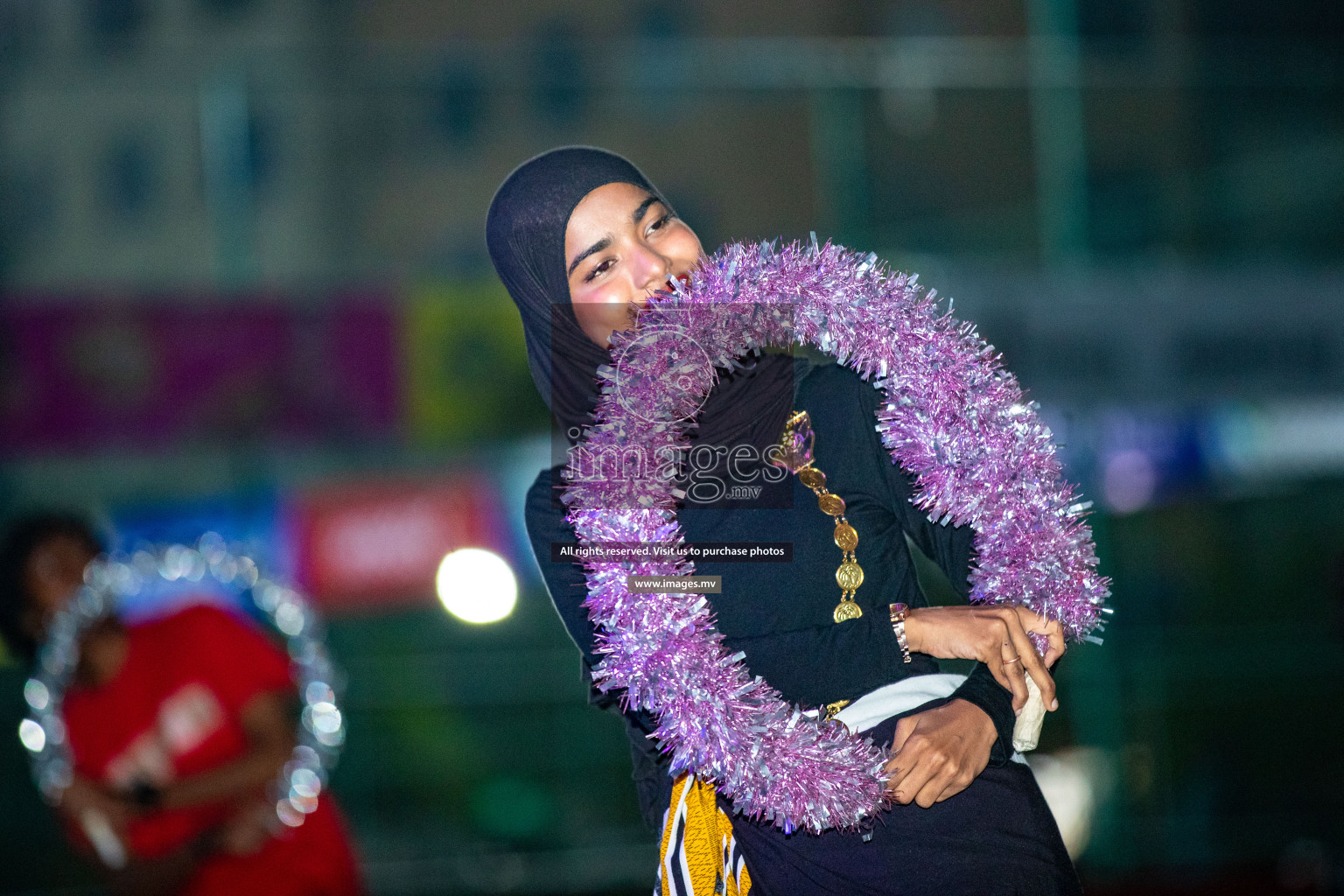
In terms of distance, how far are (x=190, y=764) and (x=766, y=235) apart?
9.94ft

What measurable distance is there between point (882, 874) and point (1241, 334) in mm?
5181

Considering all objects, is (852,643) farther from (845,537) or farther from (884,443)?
(884,443)

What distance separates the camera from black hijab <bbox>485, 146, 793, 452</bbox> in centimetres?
147

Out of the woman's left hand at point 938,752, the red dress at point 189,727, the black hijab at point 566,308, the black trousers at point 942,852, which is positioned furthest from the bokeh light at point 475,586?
the woman's left hand at point 938,752

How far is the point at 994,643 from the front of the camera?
1329mm

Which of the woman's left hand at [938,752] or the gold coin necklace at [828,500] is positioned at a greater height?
the gold coin necklace at [828,500]

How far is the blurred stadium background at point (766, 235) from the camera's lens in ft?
17.5

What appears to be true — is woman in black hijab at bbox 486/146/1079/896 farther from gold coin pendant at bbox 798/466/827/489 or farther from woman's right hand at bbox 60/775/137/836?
woman's right hand at bbox 60/775/137/836

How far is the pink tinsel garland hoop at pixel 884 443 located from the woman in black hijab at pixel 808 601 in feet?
0.15

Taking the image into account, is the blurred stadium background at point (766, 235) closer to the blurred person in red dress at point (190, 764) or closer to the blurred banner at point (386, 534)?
the blurred banner at point (386, 534)

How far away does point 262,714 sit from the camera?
3020 millimetres

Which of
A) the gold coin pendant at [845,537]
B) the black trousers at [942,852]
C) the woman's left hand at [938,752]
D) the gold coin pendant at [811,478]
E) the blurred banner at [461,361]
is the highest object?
the blurred banner at [461,361]

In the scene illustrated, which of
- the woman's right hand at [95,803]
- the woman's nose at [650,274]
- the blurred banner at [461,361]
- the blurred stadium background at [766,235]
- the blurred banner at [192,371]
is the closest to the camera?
the woman's nose at [650,274]

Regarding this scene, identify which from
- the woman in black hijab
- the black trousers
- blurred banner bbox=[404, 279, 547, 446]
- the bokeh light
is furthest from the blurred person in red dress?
blurred banner bbox=[404, 279, 547, 446]
